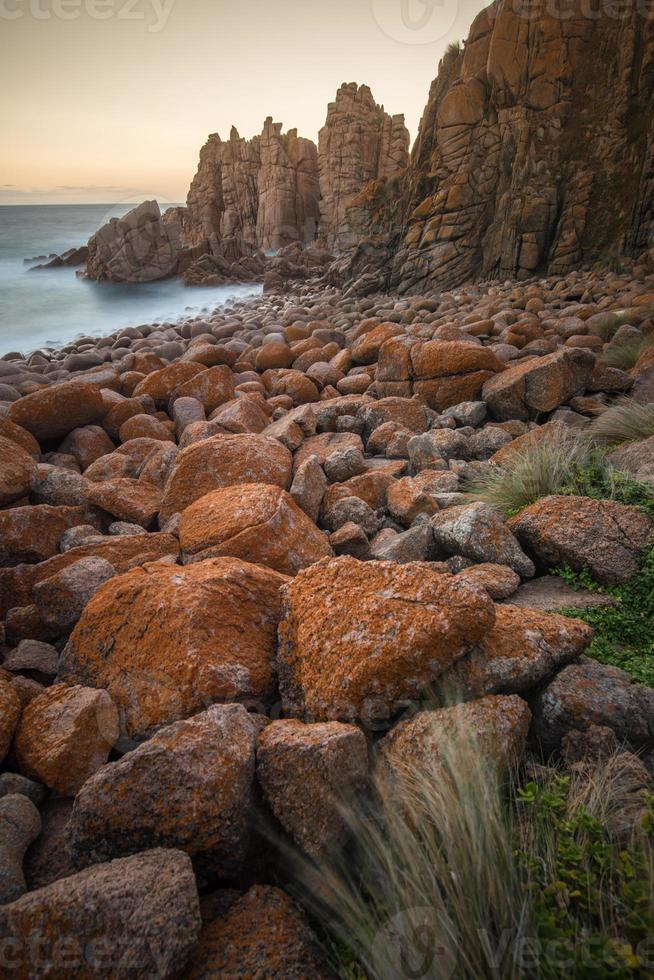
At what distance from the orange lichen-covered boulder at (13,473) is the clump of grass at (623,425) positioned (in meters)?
4.60

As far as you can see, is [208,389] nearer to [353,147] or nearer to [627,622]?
[627,622]

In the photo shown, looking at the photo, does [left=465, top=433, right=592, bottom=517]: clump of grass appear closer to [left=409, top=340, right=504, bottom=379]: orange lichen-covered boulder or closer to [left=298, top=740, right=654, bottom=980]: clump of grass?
[left=298, top=740, right=654, bottom=980]: clump of grass

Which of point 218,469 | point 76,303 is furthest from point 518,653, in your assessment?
point 76,303

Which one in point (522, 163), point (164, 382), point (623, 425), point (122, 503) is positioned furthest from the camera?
point (522, 163)

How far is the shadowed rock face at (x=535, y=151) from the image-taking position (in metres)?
15.5

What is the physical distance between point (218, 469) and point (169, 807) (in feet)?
9.01

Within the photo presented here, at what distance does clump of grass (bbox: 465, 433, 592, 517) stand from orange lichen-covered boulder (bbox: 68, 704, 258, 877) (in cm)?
252

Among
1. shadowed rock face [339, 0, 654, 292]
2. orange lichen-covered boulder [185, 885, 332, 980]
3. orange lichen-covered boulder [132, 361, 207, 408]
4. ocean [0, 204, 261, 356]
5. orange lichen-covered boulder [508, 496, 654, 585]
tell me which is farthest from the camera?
ocean [0, 204, 261, 356]

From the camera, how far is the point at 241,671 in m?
2.16

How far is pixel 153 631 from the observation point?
2.26 metres

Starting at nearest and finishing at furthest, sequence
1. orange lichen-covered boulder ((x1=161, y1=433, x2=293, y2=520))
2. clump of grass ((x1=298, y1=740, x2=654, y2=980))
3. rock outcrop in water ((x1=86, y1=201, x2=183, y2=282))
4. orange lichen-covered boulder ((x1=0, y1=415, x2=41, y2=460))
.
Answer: clump of grass ((x1=298, y1=740, x2=654, y2=980)) → orange lichen-covered boulder ((x1=161, y1=433, x2=293, y2=520)) → orange lichen-covered boulder ((x1=0, y1=415, x2=41, y2=460)) → rock outcrop in water ((x1=86, y1=201, x2=183, y2=282))

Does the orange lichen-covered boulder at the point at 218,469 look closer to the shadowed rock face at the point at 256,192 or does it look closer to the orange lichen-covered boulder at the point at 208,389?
the orange lichen-covered boulder at the point at 208,389

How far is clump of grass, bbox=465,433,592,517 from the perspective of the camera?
363 cm

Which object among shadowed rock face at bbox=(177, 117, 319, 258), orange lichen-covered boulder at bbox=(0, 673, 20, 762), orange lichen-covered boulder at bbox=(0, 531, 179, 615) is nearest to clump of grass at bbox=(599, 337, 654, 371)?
orange lichen-covered boulder at bbox=(0, 531, 179, 615)
